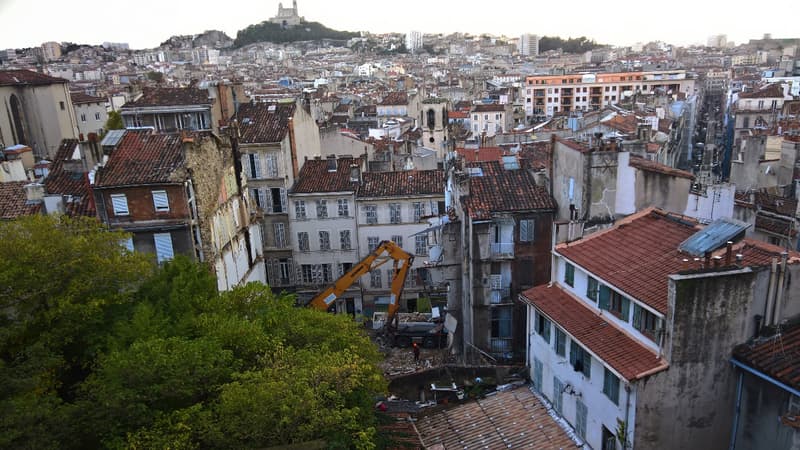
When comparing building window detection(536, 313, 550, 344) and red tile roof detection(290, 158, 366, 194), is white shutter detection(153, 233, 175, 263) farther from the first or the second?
building window detection(536, 313, 550, 344)

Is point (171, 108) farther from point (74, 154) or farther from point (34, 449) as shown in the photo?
point (34, 449)

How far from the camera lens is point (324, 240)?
4272 cm

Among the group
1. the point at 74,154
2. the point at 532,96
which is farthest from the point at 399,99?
the point at 74,154

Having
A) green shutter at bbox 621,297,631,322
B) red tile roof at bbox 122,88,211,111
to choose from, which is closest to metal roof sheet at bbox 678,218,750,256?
green shutter at bbox 621,297,631,322

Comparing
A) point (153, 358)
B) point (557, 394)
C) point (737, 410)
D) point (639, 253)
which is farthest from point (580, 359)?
point (153, 358)

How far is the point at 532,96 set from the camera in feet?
407

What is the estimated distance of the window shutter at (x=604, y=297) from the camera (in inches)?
798

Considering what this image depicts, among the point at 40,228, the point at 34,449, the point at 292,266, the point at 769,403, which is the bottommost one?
the point at 292,266

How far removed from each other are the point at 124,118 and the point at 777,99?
75069mm

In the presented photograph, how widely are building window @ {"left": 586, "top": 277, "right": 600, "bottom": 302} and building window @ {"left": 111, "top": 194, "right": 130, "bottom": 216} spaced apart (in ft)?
65.8

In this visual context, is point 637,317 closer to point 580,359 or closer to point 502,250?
point 580,359

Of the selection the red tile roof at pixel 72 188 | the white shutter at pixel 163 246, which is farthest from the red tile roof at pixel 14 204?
the white shutter at pixel 163 246

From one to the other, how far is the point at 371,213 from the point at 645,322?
25774 mm

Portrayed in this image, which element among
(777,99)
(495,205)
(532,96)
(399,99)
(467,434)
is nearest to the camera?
(467,434)
